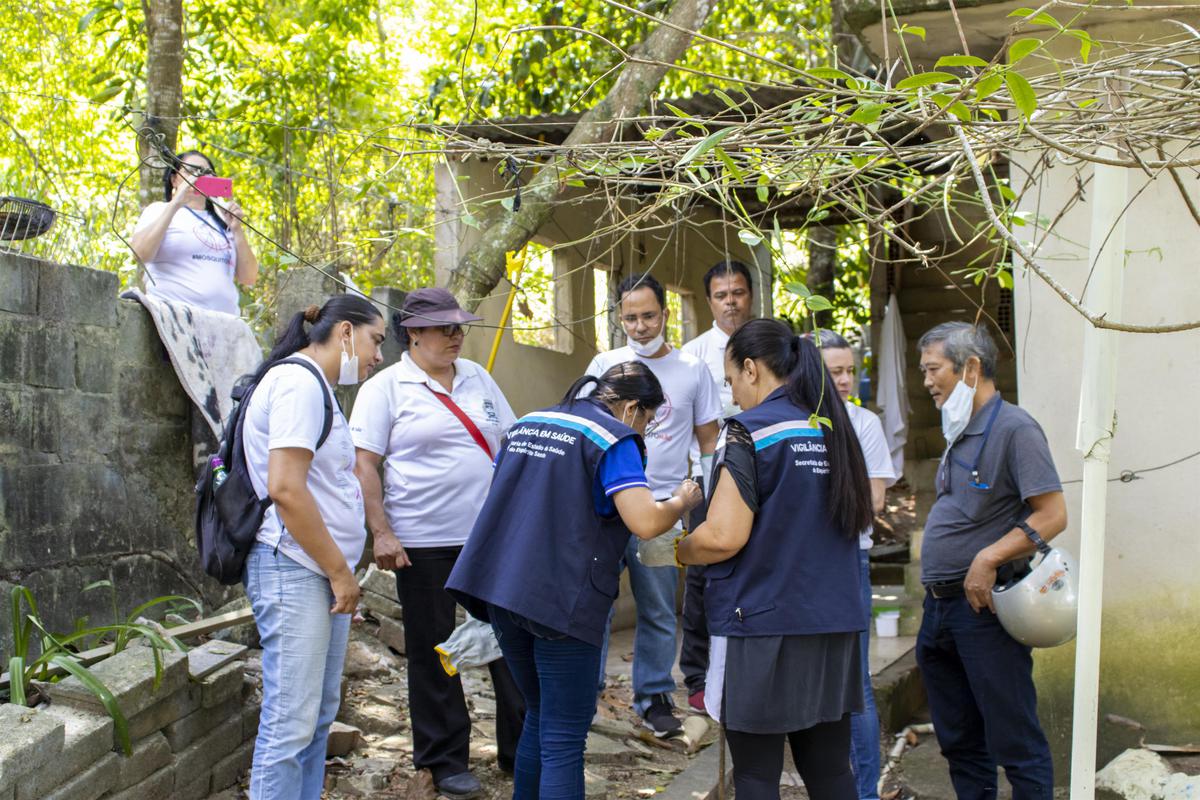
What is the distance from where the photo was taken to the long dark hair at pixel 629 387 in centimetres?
377

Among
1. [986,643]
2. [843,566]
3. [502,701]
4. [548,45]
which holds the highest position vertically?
[548,45]

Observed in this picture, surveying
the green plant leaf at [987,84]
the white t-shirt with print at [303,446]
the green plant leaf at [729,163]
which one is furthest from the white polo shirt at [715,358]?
the green plant leaf at [987,84]

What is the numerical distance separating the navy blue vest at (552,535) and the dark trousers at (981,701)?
1.46 metres

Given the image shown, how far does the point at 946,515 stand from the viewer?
14.6ft

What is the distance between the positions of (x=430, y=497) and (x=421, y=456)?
183mm

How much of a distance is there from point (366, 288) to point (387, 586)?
188 inches

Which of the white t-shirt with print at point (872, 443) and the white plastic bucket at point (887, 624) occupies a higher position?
the white t-shirt with print at point (872, 443)

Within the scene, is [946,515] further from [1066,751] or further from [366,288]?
[366,288]

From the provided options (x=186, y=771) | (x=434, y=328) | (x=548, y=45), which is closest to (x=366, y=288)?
(x=548, y=45)

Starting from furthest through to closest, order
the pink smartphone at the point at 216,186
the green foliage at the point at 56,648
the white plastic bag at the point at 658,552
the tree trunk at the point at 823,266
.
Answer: the tree trunk at the point at 823,266 < the pink smartphone at the point at 216,186 < the white plastic bag at the point at 658,552 < the green foliage at the point at 56,648

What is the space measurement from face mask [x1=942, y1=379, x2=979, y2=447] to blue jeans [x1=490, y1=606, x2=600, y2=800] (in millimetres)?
1706

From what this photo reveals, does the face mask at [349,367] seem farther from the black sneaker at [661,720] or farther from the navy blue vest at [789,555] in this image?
the black sneaker at [661,720]

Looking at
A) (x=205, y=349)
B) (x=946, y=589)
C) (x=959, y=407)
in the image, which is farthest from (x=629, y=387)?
(x=205, y=349)

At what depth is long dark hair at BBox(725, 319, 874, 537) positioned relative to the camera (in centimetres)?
345
